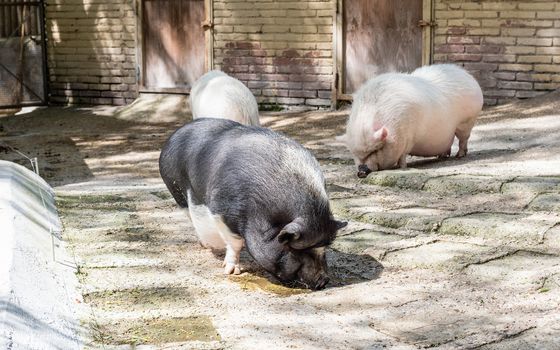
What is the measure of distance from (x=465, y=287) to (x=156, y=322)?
1.54 meters

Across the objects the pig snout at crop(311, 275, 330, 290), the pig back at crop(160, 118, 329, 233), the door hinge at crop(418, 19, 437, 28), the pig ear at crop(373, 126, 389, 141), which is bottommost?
the pig snout at crop(311, 275, 330, 290)

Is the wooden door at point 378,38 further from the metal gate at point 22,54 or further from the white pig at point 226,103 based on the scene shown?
the metal gate at point 22,54

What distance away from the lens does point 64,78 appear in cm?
1662

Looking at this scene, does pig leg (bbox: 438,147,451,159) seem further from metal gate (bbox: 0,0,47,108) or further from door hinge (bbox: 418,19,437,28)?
metal gate (bbox: 0,0,47,108)

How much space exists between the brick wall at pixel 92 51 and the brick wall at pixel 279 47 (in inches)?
77.5

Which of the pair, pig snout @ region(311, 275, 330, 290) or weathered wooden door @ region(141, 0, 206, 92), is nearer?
pig snout @ region(311, 275, 330, 290)

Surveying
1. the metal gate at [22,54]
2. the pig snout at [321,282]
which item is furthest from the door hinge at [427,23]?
the pig snout at [321,282]

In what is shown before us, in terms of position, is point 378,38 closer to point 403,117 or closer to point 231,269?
point 403,117

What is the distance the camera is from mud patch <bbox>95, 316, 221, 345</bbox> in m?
3.75

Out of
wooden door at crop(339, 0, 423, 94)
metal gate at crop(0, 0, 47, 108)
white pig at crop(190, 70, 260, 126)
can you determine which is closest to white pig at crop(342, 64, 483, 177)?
white pig at crop(190, 70, 260, 126)

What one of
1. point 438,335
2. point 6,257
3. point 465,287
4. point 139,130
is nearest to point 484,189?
point 465,287

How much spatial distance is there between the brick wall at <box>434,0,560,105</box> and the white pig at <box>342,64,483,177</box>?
13.9 feet

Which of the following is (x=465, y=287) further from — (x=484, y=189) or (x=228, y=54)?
(x=228, y=54)

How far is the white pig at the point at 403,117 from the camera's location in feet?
25.0
